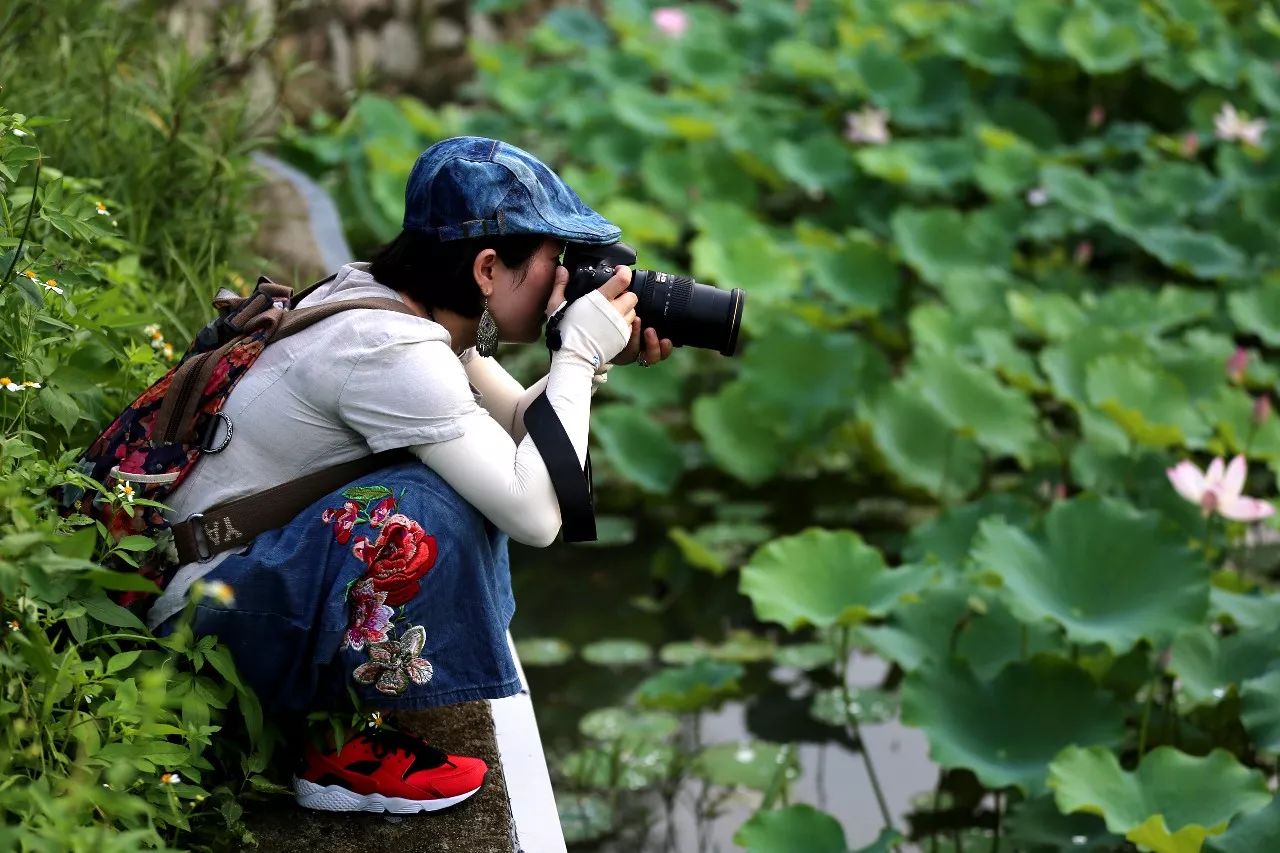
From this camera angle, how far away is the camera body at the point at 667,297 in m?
1.69

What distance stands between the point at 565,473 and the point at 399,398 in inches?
7.8

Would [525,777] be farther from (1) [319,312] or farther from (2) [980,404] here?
(2) [980,404]

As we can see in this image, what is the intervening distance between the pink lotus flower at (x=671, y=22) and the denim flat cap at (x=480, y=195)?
3.43m

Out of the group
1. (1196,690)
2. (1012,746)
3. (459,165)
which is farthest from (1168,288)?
(459,165)

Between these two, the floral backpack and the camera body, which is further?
the camera body

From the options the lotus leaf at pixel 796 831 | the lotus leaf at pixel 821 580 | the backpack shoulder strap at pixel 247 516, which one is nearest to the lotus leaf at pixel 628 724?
Result: the lotus leaf at pixel 821 580

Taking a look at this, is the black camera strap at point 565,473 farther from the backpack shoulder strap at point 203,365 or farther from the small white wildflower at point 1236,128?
the small white wildflower at point 1236,128

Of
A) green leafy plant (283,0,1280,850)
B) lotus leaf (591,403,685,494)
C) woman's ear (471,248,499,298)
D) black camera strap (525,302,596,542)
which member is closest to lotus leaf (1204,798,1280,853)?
green leafy plant (283,0,1280,850)

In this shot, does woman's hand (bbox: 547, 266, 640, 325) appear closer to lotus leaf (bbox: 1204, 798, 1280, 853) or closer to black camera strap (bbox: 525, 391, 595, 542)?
black camera strap (bbox: 525, 391, 595, 542)

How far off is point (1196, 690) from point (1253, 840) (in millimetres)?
531

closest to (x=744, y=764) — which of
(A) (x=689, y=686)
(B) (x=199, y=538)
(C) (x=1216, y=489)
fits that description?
(A) (x=689, y=686)

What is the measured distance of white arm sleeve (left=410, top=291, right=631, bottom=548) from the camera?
5.12ft

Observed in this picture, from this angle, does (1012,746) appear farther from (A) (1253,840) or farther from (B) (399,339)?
(B) (399,339)

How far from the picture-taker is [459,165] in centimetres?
162
